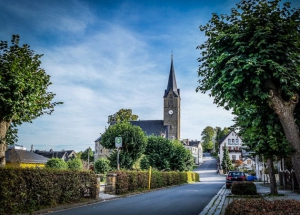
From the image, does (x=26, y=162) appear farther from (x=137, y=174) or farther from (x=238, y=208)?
(x=238, y=208)

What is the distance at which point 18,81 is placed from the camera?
13.5 m

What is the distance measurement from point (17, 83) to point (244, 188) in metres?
13.5

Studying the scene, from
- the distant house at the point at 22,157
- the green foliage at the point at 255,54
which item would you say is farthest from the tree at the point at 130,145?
the green foliage at the point at 255,54

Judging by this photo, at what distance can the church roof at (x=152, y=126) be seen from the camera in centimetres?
8419

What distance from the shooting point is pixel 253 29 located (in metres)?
8.52

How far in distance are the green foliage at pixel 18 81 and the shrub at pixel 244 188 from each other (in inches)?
484

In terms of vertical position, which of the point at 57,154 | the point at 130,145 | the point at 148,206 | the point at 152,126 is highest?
the point at 152,126

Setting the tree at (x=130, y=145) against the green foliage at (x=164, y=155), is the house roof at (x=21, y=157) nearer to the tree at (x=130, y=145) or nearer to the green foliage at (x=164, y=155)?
the tree at (x=130, y=145)

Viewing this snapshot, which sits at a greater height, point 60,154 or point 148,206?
point 60,154

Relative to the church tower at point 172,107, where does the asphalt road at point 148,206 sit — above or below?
below

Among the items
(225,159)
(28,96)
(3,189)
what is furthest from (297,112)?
(225,159)

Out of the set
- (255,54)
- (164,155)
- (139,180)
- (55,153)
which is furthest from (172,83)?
(255,54)

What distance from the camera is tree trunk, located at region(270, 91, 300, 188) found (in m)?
7.75

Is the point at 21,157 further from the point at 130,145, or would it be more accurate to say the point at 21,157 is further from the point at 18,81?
the point at 18,81
